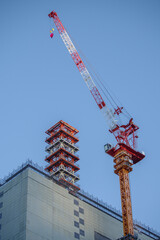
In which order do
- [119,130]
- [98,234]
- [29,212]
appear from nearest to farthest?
[29,212]
[98,234]
[119,130]

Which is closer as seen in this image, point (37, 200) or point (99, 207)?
point (37, 200)

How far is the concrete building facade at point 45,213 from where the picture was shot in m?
119

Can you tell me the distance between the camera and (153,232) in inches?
6786

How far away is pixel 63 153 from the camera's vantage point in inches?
6535

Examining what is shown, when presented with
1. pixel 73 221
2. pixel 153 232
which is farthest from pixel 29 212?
pixel 153 232

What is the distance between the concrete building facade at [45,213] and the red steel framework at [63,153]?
13486 mm

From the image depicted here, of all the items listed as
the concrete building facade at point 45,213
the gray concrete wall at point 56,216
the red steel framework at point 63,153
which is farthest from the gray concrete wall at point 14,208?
the red steel framework at point 63,153

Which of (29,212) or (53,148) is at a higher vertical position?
(53,148)

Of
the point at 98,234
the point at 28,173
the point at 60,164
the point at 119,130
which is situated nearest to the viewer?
the point at 28,173

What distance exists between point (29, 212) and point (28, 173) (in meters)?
12.7

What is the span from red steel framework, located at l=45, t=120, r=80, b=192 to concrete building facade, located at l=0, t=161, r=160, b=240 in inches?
531

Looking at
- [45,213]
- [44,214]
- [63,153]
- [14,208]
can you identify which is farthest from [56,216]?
[63,153]

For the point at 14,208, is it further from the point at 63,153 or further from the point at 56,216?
the point at 63,153

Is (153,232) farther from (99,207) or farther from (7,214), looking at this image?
(7,214)
